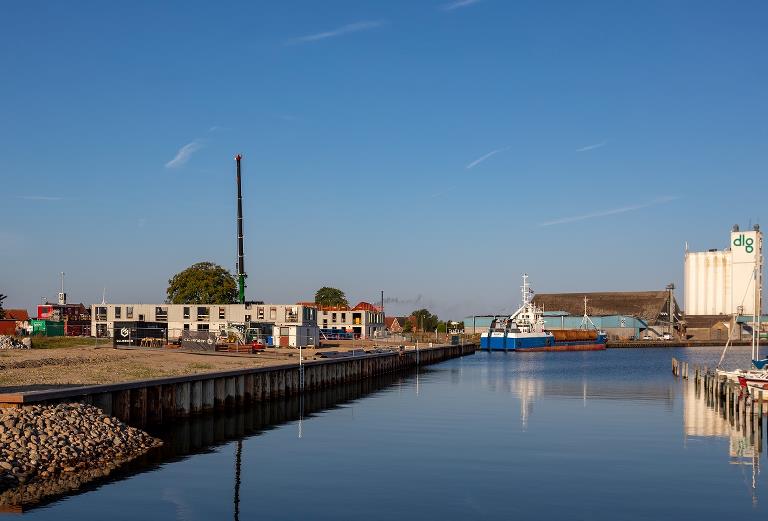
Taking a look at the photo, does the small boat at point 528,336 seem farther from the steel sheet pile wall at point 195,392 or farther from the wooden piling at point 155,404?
the wooden piling at point 155,404

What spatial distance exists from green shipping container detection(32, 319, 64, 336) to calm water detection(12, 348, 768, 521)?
7168 centimetres

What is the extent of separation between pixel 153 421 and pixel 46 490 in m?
13.5

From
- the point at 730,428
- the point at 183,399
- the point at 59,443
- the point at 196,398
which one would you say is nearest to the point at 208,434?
the point at 183,399

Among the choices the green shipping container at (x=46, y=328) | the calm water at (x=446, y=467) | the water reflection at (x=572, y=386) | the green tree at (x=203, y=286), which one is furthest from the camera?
the green tree at (x=203, y=286)

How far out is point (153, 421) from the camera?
37.9 metres

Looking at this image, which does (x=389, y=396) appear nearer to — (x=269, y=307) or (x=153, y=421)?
(x=153, y=421)

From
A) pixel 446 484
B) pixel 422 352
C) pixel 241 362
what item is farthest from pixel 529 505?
pixel 422 352

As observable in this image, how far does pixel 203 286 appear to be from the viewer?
461ft

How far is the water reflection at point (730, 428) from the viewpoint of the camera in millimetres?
32625

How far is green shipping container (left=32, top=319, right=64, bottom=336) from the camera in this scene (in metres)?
114

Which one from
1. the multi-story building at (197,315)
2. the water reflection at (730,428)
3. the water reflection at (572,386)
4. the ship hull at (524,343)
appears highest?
the multi-story building at (197,315)

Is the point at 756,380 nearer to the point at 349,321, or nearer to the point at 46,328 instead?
the point at 46,328

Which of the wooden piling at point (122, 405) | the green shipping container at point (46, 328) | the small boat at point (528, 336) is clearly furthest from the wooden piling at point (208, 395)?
the small boat at point (528, 336)

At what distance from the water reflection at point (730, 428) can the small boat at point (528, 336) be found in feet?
312
